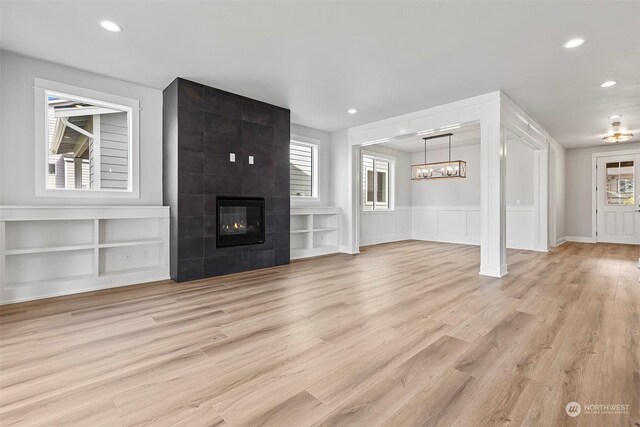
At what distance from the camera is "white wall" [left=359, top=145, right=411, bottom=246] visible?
816 cm

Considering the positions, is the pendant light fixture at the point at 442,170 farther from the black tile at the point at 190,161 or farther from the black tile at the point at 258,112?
the black tile at the point at 190,161

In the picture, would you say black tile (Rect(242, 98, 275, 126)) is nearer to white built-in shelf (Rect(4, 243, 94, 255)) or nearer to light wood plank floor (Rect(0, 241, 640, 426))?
light wood plank floor (Rect(0, 241, 640, 426))

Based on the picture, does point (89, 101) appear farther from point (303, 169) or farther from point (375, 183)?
point (375, 183)

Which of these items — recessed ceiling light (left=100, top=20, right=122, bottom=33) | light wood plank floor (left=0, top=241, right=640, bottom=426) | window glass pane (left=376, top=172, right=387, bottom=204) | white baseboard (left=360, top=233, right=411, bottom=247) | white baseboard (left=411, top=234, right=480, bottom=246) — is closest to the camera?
light wood plank floor (left=0, top=241, right=640, bottom=426)

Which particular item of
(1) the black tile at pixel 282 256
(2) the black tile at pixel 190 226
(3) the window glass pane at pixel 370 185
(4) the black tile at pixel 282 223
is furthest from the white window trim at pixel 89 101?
(3) the window glass pane at pixel 370 185

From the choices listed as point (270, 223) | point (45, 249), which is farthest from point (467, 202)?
point (45, 249)

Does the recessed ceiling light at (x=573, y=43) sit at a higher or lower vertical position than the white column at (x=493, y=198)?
higher

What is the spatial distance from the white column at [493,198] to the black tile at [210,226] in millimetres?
3993

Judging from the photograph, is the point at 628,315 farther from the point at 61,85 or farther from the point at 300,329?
the point at 61,85

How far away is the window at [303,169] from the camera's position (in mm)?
6574

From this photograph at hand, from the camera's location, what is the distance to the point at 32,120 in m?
3.54

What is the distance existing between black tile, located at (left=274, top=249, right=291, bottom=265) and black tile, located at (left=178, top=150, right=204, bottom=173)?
195 cm

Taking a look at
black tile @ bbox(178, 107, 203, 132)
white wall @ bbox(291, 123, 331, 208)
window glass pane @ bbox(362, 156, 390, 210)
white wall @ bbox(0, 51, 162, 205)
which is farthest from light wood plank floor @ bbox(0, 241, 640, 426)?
window glass pane @ bbox(362, 156, 390, 210)

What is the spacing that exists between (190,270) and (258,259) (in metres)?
1.15
